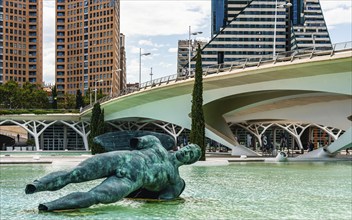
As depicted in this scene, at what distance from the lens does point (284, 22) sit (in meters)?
130

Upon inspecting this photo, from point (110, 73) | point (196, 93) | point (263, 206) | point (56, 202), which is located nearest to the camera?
point (56, 202)

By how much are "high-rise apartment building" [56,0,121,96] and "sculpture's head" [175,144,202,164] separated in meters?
132

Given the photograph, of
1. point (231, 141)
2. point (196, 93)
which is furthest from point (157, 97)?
point (196, 93)

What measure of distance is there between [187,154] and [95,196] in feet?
9.57

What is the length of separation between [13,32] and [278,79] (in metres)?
134

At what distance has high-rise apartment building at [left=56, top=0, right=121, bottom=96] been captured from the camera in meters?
150

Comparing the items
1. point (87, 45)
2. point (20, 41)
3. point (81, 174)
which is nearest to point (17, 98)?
point (87, 45)

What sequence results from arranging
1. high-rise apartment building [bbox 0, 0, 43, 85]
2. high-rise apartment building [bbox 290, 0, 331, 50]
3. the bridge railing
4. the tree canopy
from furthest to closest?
high-rise apartment building [bbox 0, 0, 43, 85]
high-rise apartment building [bbox 290, 0, 331, 50]
the tree canopy
the bridge railing

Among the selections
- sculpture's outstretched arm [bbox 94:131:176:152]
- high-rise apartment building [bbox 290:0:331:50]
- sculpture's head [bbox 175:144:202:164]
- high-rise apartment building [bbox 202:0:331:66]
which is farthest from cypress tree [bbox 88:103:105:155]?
high-rise apartment building [bbox 290:0:331:50]

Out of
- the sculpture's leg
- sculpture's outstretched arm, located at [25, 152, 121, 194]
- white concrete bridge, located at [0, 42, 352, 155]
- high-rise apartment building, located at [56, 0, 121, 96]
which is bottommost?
the sculpture's leg

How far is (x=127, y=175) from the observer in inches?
438

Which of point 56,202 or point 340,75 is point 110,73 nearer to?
point 340,75

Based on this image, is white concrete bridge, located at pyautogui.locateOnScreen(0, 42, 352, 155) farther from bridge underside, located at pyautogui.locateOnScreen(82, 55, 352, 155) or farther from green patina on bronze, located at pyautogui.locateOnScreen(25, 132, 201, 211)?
green patina on bronze, located at pyautogui.locateOnScreen(25, 132, 201, 211)

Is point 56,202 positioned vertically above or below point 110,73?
below
